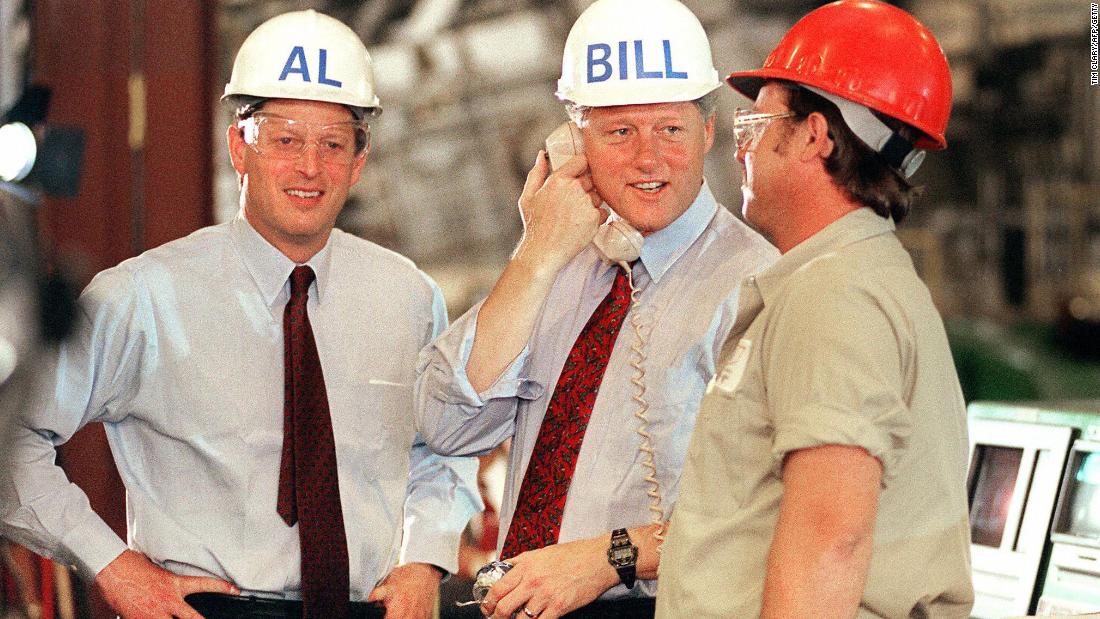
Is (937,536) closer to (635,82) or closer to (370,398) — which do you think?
(635,82)

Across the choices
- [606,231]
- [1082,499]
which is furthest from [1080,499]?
[606,231]

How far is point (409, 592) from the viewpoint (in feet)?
8.11

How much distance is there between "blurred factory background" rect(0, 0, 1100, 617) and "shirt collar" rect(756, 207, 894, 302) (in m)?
2.51

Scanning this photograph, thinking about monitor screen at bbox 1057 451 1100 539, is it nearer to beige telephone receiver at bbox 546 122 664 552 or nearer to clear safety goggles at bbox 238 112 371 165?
beige telephone receiver at bbox 546 122 664 552

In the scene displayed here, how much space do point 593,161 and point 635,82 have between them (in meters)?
0.17

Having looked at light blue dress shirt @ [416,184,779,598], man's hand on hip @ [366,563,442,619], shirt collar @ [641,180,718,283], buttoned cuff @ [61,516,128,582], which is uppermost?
shirt collar @ [641,180,718,283]

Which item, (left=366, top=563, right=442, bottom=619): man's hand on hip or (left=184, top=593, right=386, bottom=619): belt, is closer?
(left=184, top=593, right=386, bottom=619): belt

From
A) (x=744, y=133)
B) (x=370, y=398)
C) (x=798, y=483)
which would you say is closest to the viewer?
(x=798, y=483)

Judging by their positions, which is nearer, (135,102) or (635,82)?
(635,82)

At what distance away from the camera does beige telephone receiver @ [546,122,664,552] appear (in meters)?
2.14

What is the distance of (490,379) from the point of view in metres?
2.24

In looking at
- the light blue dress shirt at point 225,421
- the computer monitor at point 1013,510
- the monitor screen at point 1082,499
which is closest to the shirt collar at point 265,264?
the light blue dress shirt at point 225,421

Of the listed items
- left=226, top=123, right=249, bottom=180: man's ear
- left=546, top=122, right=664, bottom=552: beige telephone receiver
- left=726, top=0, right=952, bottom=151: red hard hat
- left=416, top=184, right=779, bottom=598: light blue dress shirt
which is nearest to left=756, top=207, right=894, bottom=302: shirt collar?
left=726, top=0, right=952, bottom=151: red hard hat

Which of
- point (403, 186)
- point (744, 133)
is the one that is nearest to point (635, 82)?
point (744, 133)
